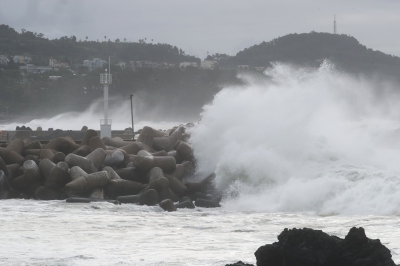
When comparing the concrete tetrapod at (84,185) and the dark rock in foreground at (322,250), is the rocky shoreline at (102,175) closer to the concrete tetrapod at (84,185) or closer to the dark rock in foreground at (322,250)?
the concrete tetrapod at (84,185)

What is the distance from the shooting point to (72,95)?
98062 mm

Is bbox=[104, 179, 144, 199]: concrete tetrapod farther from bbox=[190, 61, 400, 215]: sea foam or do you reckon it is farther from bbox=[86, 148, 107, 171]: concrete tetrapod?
bbox=[190, 61, 400, 215]: sea foam

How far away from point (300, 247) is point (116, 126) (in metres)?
55.6

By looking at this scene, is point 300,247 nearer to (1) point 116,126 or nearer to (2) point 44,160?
(2) point 44,160

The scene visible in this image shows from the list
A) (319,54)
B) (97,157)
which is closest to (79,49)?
(319,54)

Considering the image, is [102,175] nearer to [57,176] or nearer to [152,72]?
[57,176]

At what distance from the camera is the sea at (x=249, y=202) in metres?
10.1

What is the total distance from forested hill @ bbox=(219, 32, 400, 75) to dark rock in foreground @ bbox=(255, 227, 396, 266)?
304 ft

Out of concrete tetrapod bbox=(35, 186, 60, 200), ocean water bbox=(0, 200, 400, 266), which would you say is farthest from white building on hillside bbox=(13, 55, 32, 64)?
ocean water bbox=(0, 200, 400, 266)

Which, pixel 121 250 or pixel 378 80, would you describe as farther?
pixel 378 80

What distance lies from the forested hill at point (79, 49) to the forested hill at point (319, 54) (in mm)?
15293

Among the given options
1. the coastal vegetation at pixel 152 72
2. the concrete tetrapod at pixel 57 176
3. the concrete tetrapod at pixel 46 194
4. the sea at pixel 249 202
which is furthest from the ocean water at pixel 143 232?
the coastal vegetation at pixel 152 72

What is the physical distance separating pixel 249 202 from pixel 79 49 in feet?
428

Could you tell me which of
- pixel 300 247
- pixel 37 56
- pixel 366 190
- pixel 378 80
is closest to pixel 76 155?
pixel 366 190
